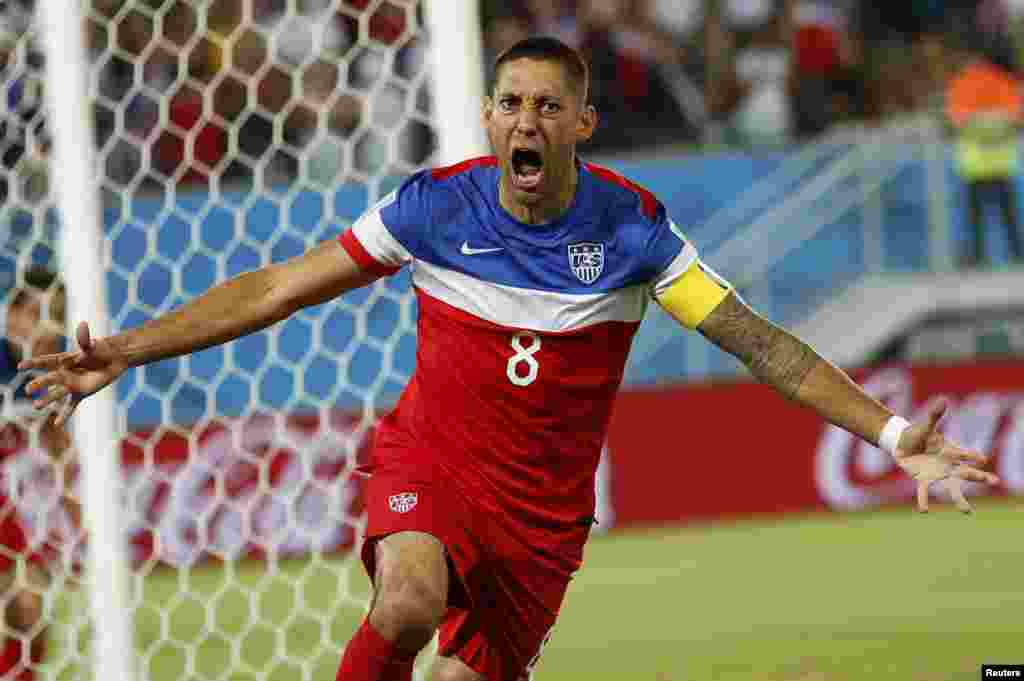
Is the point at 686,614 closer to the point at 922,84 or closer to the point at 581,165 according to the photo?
the point at 581,165

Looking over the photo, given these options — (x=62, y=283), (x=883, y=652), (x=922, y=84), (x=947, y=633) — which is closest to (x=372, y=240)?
(x=62, y=283)

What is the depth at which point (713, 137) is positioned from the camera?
15820mm

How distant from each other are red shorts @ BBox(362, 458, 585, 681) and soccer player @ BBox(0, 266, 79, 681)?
255 cm

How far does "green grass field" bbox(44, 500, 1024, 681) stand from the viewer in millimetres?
7332

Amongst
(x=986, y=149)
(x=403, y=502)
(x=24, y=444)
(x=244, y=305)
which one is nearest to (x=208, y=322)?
(x=244, y=305)

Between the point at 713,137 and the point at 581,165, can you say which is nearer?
the point at 581,165

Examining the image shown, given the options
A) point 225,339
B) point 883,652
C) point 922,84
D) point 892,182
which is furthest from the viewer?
point 922,84

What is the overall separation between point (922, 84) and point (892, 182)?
193cm

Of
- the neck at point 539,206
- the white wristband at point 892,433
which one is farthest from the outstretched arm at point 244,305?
the white wristband at point 892,433

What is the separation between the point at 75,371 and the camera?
4.51 meters

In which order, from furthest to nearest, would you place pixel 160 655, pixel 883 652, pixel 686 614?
1. pixel 686 614
2. pixel 160 655
3. pixel 883 652

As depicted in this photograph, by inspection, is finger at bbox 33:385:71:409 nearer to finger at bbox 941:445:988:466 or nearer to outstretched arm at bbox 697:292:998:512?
outstretched arm at bbox 697:292:998:512

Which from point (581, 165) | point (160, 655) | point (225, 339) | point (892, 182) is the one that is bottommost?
point (160, 655)

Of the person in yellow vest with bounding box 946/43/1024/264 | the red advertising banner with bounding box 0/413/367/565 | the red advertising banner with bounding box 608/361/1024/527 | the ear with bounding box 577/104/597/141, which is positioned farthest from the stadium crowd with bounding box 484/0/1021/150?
the ear with bounding box 577/104/597/141
